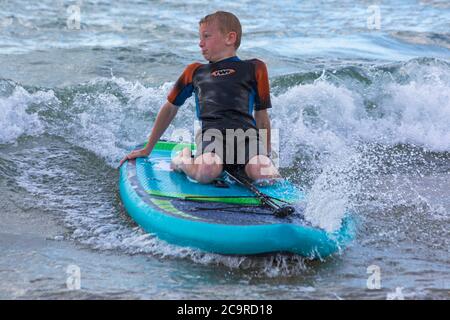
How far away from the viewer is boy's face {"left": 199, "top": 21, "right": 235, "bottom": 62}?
198 inches

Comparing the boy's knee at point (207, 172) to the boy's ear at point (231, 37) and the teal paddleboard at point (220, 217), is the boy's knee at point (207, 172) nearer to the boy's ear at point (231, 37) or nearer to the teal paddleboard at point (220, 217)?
the teal paddleboard at point (220, 217)

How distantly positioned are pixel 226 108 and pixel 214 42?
467 mm

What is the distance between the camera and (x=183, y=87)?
5281mm

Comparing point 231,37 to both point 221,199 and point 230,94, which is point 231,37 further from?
point 221,199

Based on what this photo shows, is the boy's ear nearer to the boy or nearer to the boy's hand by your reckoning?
the boy

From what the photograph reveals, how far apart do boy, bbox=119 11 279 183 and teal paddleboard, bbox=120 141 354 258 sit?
125mm

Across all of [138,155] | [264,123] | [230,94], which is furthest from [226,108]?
[138,155]

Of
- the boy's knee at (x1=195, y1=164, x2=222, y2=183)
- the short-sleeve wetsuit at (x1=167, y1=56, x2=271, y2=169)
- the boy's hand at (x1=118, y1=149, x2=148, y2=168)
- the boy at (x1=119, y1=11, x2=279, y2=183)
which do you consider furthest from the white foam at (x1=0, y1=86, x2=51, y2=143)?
the boy's knee at (x1=195, y1=164, x2=222, y2=183)

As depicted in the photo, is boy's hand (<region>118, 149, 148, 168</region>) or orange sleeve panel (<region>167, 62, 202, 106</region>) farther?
boy's hand (<region>118, 149, 148, 168</region>)

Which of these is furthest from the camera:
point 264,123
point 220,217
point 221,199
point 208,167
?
point 264,123

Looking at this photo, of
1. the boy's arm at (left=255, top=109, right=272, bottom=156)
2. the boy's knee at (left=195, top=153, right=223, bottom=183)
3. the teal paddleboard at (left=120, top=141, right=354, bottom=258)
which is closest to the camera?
the teal paddleboard at (left=120, top=141, right=354, bottom=258)

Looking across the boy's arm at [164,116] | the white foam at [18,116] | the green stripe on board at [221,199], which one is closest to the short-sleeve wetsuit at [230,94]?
the boy's arm at [164,116]

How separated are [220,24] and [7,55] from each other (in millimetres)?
5764
